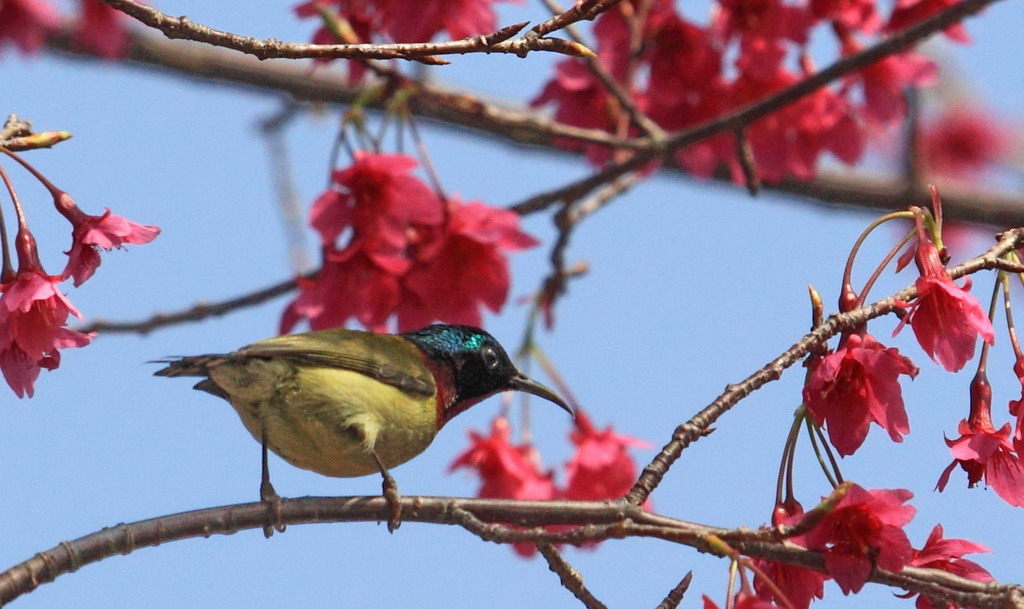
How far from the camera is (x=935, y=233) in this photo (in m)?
2.64

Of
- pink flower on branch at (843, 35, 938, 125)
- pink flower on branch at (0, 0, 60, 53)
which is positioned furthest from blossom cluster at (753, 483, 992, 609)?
pink flower on branch at (0, 0, 60, 53)

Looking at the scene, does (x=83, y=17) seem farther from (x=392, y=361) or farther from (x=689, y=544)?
(x=689, y=544)

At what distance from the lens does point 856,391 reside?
260cm

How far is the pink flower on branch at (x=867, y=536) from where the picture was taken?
2.51 m

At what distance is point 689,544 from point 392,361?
188 cm

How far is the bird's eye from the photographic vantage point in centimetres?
446

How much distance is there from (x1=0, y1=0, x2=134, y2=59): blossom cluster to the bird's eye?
190 cm

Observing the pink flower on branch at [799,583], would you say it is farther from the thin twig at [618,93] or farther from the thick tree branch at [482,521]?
the thin twig at [618,93]

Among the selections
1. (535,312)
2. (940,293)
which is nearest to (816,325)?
(940,293)

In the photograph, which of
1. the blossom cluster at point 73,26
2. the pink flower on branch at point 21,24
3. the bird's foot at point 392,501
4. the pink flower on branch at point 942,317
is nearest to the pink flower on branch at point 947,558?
the pink flower on branch at point 942,317

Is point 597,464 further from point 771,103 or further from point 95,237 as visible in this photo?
point 95,237

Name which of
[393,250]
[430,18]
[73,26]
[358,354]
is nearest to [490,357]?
[358,354]

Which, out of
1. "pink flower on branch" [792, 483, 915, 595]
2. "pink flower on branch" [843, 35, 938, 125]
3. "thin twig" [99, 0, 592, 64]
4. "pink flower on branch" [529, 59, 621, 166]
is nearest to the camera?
"thin twig" [99, 0, 592, 64]

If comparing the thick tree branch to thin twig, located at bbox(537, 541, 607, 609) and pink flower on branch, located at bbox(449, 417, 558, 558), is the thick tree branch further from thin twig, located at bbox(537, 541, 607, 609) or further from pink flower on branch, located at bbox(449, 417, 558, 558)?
pink flower on branch, located at bbox(449, 417, 558, 558)
